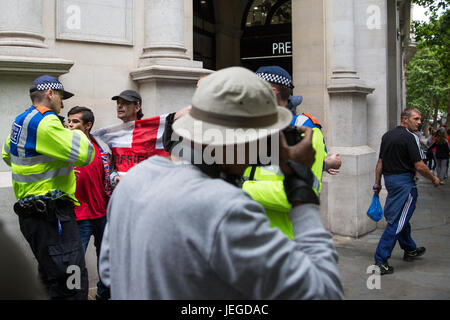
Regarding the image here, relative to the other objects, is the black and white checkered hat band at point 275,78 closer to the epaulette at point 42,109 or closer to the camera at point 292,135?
the camera at point 292,135

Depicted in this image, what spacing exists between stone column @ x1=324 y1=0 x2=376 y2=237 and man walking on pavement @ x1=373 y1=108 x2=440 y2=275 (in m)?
1.81

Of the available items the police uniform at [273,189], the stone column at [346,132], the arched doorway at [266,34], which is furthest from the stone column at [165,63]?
the arched doorway at [266,34]

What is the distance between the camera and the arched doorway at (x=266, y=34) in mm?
11430

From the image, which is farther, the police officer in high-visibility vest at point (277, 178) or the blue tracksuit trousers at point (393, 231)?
the blue tracksuit trousers at point (393, 231)

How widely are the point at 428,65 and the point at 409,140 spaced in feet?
176

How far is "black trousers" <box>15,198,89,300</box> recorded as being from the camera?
11.7 ft

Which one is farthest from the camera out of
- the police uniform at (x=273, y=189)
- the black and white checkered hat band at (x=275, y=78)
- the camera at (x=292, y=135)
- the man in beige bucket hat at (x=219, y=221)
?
the black and white checkered hat band at (x=275, y=78)

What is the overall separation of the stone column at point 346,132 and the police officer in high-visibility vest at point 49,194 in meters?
5.66

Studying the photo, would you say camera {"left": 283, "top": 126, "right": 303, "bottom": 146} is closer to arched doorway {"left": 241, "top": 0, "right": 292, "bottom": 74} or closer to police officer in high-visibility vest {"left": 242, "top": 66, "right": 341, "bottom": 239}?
police officer in high-visibility vest {"left": 242, "top": 66, "right": 341, "bottom": 239}

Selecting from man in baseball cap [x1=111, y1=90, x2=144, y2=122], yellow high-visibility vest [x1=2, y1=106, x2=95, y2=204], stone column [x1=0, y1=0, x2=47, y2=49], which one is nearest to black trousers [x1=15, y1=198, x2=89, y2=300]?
yellow high-visibility vest [x1=2, y1=106, x2=95, y2=204]

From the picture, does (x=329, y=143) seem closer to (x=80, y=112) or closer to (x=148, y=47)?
(x=148, y=47)

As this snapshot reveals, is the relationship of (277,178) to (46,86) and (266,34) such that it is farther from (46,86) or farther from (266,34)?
(266,34)

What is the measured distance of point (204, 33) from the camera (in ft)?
38.1
